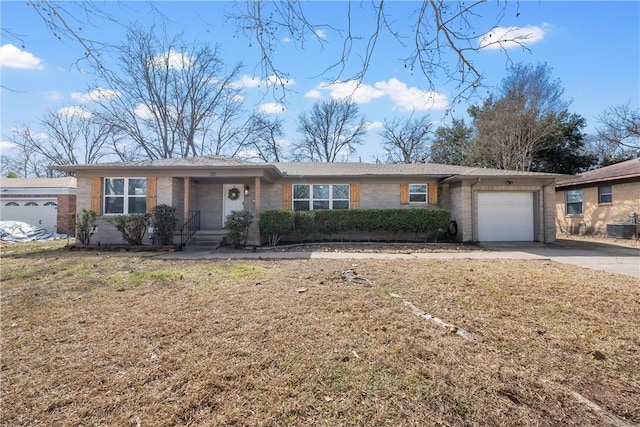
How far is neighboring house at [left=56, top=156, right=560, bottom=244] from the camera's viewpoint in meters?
11.4

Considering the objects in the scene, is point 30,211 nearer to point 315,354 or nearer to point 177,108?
point 177,108

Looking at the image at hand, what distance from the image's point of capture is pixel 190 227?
1210 cm

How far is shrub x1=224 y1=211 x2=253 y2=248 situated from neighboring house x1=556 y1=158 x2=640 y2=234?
492 inches

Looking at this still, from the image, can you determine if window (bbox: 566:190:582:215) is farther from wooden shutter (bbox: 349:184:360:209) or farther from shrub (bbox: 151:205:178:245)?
shrub (bbox: 151:205:178:245)

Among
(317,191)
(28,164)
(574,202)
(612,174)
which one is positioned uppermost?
(28,164)

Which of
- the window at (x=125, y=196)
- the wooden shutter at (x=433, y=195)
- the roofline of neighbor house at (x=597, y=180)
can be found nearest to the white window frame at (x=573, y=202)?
the roofline of neighbor house at (x=597, y=180)

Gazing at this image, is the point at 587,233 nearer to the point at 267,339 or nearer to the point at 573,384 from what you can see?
the point at 573,384

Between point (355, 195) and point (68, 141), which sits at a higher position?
point (68, 141)

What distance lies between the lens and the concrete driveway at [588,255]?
707 centimetres

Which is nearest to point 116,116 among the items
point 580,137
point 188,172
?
point 188,172

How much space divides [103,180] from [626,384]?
14131 millimetres

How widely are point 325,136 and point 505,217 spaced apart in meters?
20.2

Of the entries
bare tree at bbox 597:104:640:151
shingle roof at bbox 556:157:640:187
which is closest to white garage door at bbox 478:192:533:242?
shingle roof at bbox 556:157:640:187

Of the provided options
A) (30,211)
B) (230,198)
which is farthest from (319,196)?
(30,211)
